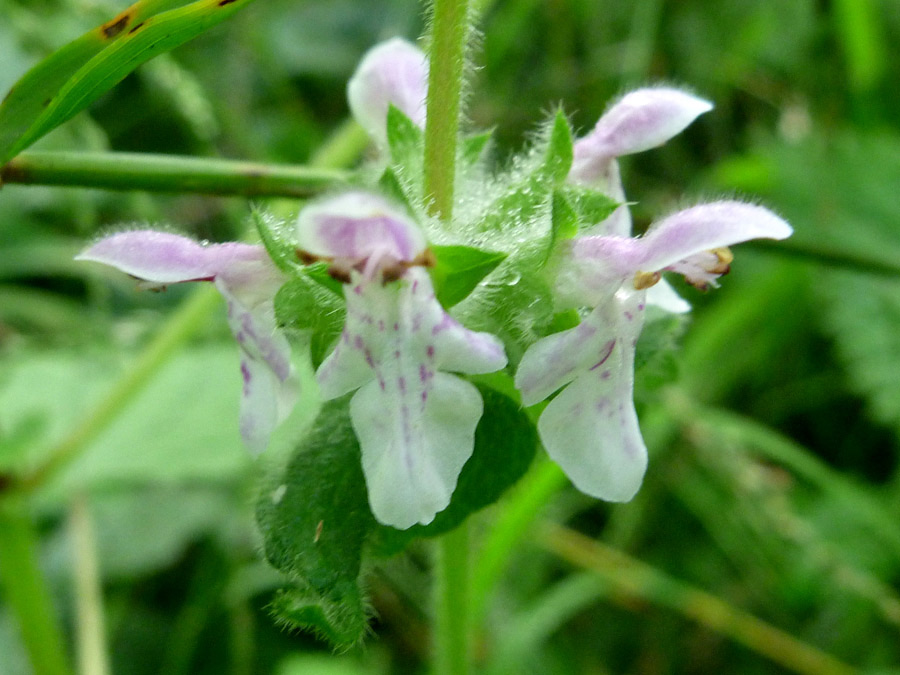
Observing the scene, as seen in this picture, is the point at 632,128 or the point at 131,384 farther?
the point at 131,384

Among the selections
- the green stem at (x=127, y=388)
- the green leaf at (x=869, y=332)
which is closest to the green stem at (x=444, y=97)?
the green stem at (x=127, y=388)

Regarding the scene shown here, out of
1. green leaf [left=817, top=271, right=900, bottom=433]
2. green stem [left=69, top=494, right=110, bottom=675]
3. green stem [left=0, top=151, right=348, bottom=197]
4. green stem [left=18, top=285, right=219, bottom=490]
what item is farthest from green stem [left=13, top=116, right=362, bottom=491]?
green leaf [left=817, top=271, right=900, bottom=433]

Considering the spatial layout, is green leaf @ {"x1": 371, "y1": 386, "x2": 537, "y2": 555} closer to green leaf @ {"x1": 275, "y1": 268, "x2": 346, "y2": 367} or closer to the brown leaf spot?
green leaf @ {"x1": 275, "y1": 268, "x2": 346, "y2": 367}

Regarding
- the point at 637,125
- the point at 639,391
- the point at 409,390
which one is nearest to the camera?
the point at 409,390

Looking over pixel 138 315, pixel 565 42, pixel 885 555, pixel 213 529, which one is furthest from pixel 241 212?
pixel 885 555

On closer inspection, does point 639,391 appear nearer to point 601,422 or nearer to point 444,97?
point 601,422

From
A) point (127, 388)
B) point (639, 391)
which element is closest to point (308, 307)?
point (639, 391)

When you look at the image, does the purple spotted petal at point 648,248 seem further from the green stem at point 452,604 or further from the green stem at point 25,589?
the green stem at point 25,589

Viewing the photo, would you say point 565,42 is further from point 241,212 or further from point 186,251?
point 186,251
